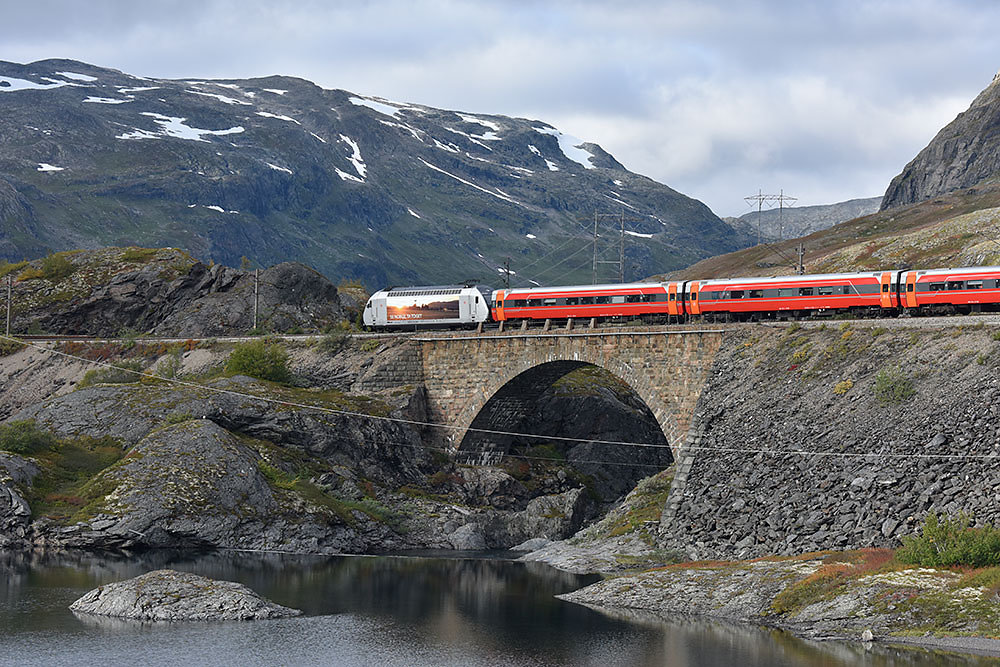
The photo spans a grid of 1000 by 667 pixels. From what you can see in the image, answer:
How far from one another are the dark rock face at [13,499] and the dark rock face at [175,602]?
16107mm

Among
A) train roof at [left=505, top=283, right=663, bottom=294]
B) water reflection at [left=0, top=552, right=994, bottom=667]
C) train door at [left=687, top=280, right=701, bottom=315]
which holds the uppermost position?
train roof at [left=505, top=283, right=663, bottom=294]

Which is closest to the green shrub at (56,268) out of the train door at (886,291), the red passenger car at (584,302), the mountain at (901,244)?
the red passenger car at (584,302)

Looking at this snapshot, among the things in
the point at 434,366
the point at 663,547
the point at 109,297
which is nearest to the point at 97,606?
the point at 663,547

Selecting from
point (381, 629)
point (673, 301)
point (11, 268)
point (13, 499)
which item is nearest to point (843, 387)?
point (673, 301)

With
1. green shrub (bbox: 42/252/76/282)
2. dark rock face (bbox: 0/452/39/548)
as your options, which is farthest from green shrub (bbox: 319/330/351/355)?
green shrub (bbox: 42/252/76/282)

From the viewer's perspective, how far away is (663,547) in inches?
2281

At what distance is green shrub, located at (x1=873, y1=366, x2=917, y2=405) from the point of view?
55156mm

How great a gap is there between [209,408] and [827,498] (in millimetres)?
42039

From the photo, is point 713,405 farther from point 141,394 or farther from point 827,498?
point 141,394

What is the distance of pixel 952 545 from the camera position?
44969 millimetres

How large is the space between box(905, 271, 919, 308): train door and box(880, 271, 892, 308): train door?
105 centimetres

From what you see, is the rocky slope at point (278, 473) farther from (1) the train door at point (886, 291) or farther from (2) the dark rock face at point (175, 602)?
(1) the train door at point (886, 291)

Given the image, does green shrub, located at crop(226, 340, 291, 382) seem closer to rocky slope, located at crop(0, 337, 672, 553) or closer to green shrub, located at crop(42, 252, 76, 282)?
rocky slope, located at crop(0, 337, 672, 553)

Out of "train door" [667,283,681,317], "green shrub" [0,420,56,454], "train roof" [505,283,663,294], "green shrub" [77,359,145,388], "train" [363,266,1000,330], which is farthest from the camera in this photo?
"green shrub" [77,359,145,388]
